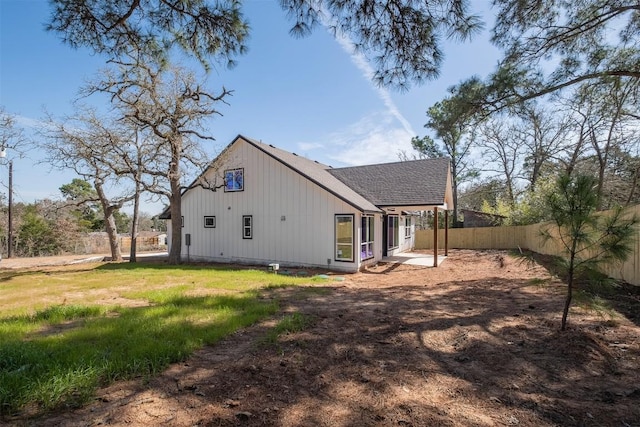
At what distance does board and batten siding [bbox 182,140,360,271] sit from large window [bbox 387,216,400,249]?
5.16 metres

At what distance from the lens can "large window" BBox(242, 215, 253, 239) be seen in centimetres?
1464

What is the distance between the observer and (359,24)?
4.89 meters

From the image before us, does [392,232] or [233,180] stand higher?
[233,180]

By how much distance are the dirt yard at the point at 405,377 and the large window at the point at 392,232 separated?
11.1 m

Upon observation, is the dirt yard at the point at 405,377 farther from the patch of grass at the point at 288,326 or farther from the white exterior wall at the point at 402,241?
the white exterior wall at the point at 402,241

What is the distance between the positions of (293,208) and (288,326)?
29.3 ft

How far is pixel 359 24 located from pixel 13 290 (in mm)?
10246

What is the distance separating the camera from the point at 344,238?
12609 mm

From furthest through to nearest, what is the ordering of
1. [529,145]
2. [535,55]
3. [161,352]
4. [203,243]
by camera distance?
[529,145] → [203,243] → [535,55] → [161,352]

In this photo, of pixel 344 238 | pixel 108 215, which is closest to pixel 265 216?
pixel 344 238

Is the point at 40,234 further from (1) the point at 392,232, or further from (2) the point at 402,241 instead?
(2) the point at 402,241

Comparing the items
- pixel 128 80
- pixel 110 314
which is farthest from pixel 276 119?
pixel 110 314

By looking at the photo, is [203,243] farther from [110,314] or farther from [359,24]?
[359,24]

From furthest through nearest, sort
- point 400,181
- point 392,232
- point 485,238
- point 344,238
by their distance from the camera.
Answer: point 485,238 < point 392,232 < point 400,181 < point 344,238
